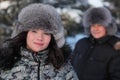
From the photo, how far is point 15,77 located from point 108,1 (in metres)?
9.63

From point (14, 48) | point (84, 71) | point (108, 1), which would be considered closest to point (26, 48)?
point (14, 48)

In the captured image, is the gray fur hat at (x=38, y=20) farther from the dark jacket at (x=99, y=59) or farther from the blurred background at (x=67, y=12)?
the blurred background at (x=67, y=12)

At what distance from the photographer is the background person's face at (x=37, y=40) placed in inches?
150

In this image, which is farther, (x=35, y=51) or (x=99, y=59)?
(x=99, y=59)

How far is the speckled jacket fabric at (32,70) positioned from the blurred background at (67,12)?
4004mm

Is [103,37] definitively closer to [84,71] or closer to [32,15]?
[84,71]

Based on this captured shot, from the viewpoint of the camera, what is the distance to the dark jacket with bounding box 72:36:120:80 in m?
5.33

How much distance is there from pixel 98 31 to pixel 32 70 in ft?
6.79

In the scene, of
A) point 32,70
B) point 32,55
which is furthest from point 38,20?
point 32,70

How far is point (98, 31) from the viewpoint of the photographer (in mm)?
5734

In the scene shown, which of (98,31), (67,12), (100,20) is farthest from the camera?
(67,12)

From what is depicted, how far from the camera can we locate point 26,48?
12.7ft

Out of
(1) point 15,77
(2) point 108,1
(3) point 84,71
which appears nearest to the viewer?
(1) point 15,77

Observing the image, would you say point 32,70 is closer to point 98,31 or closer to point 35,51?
point 35,51
